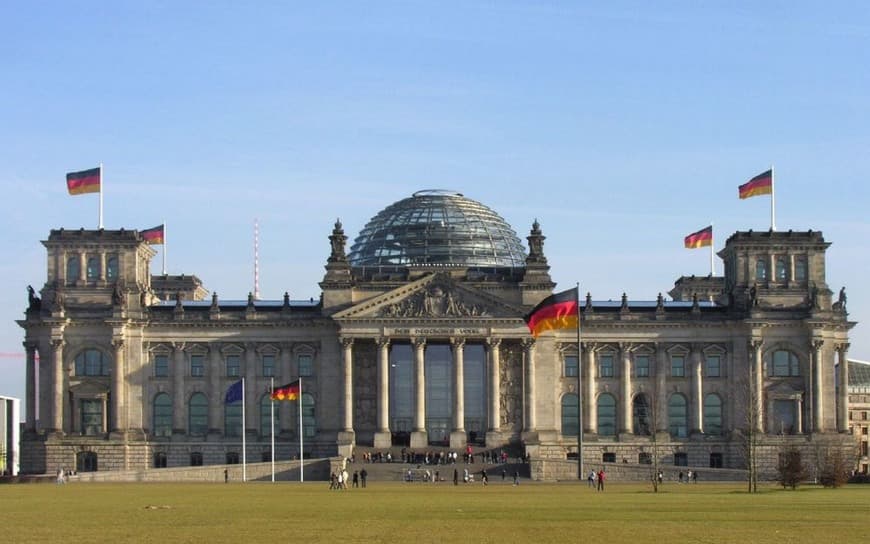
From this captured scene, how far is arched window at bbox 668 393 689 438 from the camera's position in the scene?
161750 millimetres

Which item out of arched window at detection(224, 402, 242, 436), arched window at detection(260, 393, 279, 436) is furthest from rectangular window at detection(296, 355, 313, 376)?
arched window at detection(224, 402, 242, 436)

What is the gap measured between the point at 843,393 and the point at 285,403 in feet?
164

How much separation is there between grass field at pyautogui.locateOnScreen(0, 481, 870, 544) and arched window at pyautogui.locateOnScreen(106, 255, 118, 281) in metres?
67.3

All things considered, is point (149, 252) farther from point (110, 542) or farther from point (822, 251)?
point (110, 542)

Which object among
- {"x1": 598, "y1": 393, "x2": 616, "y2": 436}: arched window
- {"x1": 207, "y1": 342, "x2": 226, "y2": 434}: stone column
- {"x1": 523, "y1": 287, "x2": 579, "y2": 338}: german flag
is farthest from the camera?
{"x1": 598, "y1": 393, "x2": 616, "y2": 436}: arched window

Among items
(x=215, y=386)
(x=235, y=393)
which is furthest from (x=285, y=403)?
(x=235, y=393)

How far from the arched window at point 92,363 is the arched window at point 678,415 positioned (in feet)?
167

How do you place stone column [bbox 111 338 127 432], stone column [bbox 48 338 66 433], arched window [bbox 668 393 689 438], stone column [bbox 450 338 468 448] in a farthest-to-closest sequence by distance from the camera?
arched window [bbox 668 393 689 438] < stone column [bbox 111 338 127 432] < stone column [bbox 48 338 66 433] < stone column [bbox 450 338 468 448]

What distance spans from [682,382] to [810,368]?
11.5 meters

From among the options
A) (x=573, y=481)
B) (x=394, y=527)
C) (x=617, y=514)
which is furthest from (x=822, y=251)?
(x=394, y=527)

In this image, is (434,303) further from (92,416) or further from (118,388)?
(92,416)

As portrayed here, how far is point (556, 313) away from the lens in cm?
11525

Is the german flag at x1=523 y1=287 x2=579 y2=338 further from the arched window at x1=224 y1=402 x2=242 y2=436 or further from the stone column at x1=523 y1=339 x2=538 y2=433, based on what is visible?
the arched window at x1=224 y1=402 x2=242 y2=436

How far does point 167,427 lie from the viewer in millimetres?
161000
